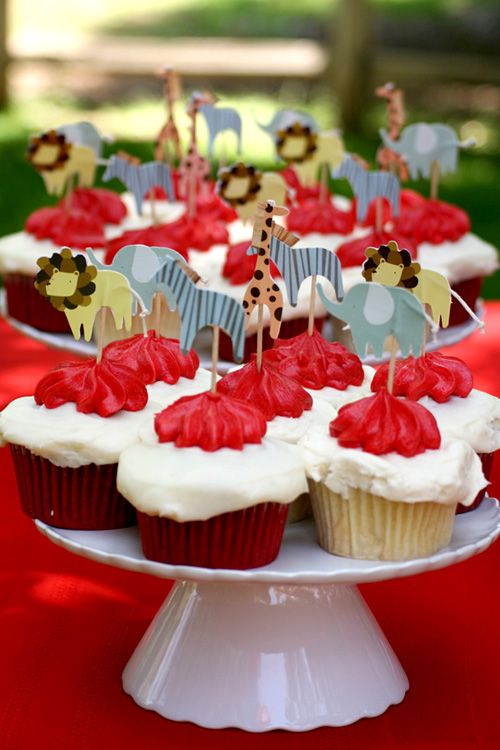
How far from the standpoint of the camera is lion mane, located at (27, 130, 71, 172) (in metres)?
4.11

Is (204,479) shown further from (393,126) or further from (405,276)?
(393,126)

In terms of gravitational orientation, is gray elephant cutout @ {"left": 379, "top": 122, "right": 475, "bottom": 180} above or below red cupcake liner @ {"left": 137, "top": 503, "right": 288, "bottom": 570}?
above

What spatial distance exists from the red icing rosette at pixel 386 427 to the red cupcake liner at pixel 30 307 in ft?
4.87

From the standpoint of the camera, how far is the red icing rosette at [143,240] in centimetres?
385

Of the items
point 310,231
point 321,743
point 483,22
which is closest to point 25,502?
point 321,743

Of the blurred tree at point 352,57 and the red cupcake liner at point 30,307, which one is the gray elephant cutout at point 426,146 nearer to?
the red cupcake liner at point 30,307

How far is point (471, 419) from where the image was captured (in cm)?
272

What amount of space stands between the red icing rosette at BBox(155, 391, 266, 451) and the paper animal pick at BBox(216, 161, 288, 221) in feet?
4.04

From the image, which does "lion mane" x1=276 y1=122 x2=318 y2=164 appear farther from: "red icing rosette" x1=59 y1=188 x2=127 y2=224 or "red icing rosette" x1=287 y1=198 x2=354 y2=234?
"red icing rosette" x1=59 y1=188 x2=127 y2=224

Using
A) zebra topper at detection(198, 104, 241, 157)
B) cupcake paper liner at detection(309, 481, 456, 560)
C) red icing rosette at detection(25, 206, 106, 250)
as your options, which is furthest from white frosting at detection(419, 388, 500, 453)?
zebra topper at detection(198, 104, 241, 157)

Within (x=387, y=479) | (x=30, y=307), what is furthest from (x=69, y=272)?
(x=30, y=307)

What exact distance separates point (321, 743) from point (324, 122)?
743 centimetres

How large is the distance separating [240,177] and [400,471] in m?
1.46

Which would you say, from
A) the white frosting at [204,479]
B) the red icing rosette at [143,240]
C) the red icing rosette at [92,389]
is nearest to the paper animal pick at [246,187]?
the red icing rosette at [143,240]
